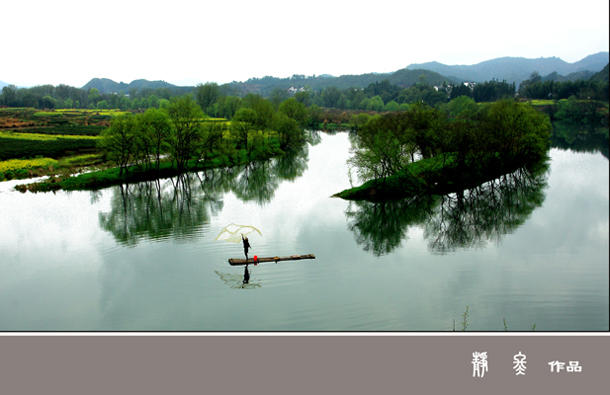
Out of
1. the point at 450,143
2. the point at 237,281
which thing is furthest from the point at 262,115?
the point at 237,281

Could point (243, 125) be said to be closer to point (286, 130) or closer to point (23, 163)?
point (286, 130)

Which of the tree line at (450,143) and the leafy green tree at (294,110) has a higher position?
the leafy green tree at (294,110)

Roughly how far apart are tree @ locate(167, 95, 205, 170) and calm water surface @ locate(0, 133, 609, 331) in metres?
14.5

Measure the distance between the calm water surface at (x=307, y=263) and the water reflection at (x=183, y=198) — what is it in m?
0.28

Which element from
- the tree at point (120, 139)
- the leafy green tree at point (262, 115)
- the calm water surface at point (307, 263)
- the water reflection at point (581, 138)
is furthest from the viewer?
the leafy green tree at point (262, 115)

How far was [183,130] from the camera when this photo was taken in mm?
56875

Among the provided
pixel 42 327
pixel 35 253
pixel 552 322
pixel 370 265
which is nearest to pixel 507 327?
pixel 552 322

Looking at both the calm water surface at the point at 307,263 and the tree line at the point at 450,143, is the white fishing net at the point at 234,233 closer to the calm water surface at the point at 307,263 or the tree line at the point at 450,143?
the calm water surface at the point at 307,263

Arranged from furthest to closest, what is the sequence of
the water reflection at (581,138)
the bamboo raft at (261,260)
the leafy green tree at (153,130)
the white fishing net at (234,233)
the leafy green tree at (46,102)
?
the leafy green tree at (46,102) < the water reflection at (581,138) < the leafy green tree at (153,130) < the white fishing net at (234,233) < the bamboo raft at (261,260)

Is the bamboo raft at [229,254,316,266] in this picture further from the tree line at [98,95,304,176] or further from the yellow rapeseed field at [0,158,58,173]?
the yellow rapeseed field at [0,158,58,173]

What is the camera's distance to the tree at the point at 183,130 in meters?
56.0

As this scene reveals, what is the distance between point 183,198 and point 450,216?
26.3 metres

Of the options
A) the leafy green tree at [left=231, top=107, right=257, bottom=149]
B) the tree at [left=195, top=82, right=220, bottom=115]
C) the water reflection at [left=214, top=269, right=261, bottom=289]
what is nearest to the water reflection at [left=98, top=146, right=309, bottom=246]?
the leafy green tree at [left=231, top=107, right=257, bottom=149]

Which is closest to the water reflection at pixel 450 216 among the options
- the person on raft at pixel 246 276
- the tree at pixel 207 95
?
the person on raft at pixel 246 276
